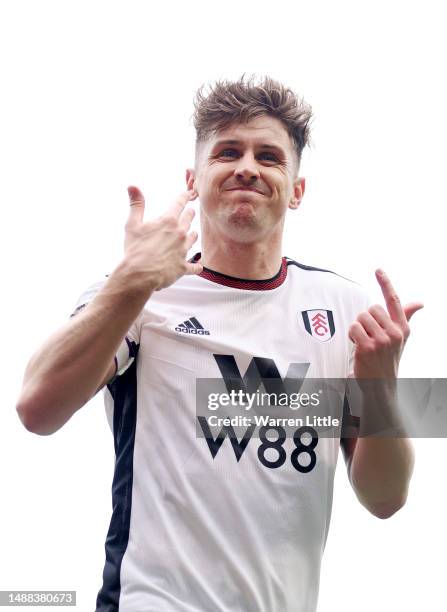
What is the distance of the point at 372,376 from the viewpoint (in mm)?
3580

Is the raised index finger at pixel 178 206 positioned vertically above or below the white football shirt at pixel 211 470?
above

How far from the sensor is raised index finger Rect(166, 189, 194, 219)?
356 centimetres

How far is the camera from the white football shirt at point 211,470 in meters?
Answer: 3.66

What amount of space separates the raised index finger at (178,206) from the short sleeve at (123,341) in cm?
53

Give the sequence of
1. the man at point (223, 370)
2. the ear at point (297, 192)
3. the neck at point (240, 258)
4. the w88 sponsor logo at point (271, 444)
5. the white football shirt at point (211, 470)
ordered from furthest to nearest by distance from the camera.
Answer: the ear at point (297, 192) < the neck at point (240, 258) < the w88 sponsor logo at point (271, 444) < the white football shirt at point (211, 470) < the man at point (223, 370)

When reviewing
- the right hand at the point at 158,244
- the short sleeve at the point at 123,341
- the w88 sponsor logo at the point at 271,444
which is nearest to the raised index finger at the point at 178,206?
the right hand at the point at 158,244

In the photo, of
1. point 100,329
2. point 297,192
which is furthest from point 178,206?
point 297,192

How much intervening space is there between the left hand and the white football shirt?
652 mm

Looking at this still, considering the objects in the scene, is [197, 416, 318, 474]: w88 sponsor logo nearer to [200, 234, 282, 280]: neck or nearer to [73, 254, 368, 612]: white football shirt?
[73, 254, 368, 612]: white football shirt

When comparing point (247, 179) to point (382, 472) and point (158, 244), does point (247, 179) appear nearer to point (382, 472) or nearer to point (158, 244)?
point (158, 244)

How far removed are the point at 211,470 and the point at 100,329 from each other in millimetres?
900

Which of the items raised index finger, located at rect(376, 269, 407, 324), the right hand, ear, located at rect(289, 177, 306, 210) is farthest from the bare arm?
ear, located at rect(289, 177, 306, 210)

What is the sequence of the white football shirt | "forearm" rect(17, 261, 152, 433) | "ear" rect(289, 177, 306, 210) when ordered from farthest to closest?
Result: "ear" rect(289, 177, 306, 210), the white football shirt, "forearm" rect(17, 261, 152, 433)

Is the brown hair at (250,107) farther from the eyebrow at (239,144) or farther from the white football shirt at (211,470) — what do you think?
the white football shirt at (211,470)
